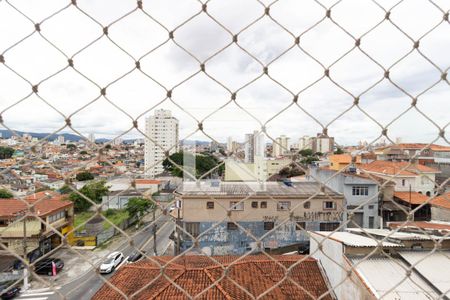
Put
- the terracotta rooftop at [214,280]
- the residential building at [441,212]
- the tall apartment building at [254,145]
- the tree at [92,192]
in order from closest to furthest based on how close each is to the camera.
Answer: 1. the tall apartment building at [254,145]
2. the tree at [92,192]
3. the terracotta rooftop at [214,280]
4. the residential building at [441,212]

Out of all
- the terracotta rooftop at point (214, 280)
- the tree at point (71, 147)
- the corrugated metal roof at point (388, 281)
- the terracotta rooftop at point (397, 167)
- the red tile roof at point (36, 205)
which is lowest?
the terracotta rooftop at point (214, 280)

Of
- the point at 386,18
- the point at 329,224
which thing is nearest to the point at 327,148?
the point at 386,18

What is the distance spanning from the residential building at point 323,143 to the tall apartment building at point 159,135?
0.38m

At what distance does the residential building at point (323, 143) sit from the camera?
0.86 metres

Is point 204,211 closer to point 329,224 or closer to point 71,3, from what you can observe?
point 329,224

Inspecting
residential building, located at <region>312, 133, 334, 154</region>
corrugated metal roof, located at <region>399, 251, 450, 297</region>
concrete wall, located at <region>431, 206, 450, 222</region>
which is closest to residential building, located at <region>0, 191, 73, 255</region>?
residential building, located at <region>312, 133, 334, 154</region>

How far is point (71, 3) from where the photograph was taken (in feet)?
2.33

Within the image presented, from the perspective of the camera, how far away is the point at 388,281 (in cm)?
281

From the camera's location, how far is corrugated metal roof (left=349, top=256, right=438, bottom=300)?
2.53 metres

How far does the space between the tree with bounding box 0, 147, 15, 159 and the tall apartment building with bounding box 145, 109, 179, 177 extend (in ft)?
1.05

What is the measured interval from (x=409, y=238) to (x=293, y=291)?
1.35 metres

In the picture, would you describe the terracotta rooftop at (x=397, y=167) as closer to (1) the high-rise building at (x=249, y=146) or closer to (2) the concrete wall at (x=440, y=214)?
(1) the high-rise building at (x=249, y=146)

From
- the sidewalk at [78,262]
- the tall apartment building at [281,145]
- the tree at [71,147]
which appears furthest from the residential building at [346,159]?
the tree at [71,147]

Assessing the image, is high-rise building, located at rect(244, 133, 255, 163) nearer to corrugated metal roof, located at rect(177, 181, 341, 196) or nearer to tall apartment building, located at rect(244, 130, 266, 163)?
tall apartment building, located at rect(244, 130, 266, 163)
